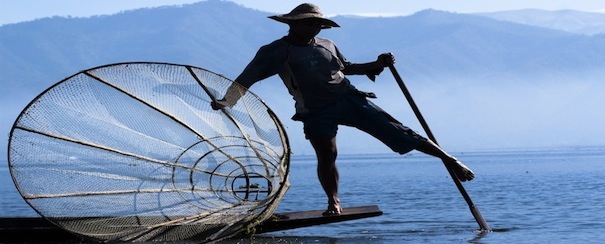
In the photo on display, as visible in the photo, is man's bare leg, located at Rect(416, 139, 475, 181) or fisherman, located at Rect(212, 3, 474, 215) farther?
man's bare leg, located at Rect(416, 139, 475, 181)

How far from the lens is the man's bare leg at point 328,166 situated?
8641 millimetres

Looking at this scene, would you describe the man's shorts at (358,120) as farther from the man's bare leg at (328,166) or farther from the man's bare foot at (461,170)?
the man's bare foot at (461,170)

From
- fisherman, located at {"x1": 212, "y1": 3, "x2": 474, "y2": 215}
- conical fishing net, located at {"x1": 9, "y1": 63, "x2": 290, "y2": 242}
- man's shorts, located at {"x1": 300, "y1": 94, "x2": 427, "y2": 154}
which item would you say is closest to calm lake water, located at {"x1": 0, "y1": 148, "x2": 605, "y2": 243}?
conical fishing net, located at {"x1": 9, "y1": 63, "x2": 290, "y2": 242}

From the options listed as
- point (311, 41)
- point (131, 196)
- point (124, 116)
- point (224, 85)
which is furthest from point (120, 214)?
point (311, 41)

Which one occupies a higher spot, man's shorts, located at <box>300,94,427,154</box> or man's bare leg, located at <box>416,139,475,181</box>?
man's shorts, located at <box>300,94,427,154</box>

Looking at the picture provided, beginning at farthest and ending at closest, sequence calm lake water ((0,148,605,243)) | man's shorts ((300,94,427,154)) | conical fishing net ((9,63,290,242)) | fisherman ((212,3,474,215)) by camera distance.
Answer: calm lake water ((0,148,605,243)) < man's shorts ((300,94,427,154)) < fisherman ((212,3,474,215)) < conical fishing net ((9,63,290,242))

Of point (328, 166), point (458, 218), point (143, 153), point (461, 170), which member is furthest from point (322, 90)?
point (458, 218)

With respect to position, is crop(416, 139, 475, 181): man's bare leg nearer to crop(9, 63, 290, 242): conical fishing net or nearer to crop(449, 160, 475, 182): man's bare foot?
crop(449, 160, 475, 182): man's bare foot

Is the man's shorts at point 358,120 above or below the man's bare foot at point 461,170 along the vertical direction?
above

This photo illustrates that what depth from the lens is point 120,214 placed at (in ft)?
29.3

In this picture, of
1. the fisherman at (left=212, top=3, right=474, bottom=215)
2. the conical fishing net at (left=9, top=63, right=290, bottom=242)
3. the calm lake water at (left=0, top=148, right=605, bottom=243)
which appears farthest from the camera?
the calm lake water at (left=0, top=148, right=605, bottom=243)

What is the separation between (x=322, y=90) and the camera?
337 inches

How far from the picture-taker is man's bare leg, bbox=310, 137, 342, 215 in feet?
28.3

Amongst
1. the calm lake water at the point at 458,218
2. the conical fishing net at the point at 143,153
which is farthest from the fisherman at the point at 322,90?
the calm lake water at the point at 458,218
